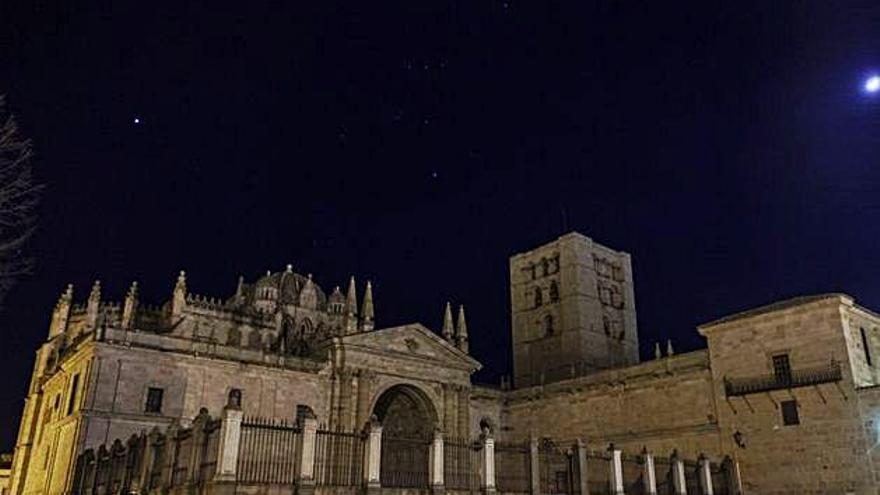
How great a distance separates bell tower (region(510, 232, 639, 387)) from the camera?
5019 centimetres

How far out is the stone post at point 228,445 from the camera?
17.5 metres

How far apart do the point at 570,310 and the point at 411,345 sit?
1648 centimetres

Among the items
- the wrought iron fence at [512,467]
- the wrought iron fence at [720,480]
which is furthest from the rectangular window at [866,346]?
the wrought iron fence at [512,467]

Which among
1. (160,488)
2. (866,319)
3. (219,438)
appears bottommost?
(160,488)

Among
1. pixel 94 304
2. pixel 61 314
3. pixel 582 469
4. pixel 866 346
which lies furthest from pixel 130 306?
pixel 866 346

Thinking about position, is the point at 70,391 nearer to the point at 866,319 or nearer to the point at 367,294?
the point at 367,294

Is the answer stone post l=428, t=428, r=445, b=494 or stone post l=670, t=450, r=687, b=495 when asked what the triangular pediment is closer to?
stone post l=670, t=450, r=687, b=495

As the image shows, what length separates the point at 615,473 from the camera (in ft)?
82.9

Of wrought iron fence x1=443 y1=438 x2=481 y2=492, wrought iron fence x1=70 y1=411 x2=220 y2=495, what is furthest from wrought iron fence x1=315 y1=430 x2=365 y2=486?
wrought iron fence x1=70 y1=411 x2=220 y2=495

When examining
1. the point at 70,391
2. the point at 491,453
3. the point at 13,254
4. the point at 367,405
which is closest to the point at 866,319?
the point at 491,453

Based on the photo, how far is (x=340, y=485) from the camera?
19.5 metres

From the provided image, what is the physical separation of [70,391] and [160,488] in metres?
14.8

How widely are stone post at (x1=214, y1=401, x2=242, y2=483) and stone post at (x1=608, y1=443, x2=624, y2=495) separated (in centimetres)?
1405

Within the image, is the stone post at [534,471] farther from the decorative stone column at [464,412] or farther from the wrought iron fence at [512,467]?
the decorative stone column at [464,412]
